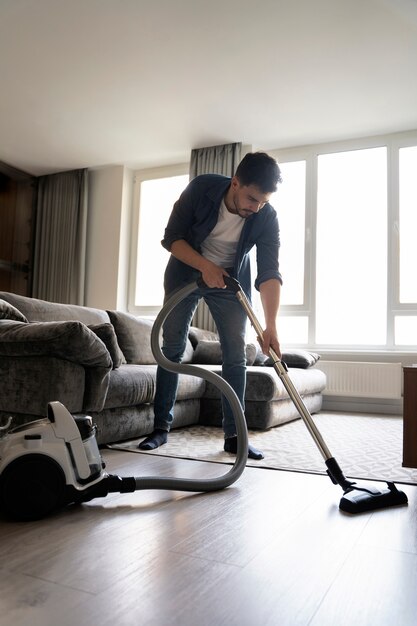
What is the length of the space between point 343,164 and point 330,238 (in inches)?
27.4

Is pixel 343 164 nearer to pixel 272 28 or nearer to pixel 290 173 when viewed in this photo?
pixel 290 173

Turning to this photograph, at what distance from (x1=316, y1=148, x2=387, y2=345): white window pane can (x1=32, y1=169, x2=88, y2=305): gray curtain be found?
249 centimetres

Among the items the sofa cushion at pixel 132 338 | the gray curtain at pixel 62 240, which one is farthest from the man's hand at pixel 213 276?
the gray curtain at pixel 62 240

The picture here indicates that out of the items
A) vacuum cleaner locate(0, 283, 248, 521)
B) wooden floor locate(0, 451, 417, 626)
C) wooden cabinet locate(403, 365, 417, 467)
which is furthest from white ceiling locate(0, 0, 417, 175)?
wooden floor locate(0, 451, 417, 626)

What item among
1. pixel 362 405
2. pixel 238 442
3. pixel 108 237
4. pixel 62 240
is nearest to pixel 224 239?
pixel 238 442

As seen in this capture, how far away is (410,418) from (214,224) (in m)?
1.01

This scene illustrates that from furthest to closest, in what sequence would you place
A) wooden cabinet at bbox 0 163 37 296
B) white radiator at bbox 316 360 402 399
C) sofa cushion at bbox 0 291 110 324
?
wooden cabinet at bbox 0 163 37 296 < white radiator at bbox 316 360 402 399 < sofa cushion at bbox 0 291 110 324

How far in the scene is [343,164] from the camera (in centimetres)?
471

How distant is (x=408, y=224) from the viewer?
14.4ft

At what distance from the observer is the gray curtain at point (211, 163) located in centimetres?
474

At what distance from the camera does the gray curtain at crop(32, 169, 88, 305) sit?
5.44 meters

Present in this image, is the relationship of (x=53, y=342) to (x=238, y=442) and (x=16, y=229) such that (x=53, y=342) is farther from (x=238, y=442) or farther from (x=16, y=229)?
(x=16, y=229)

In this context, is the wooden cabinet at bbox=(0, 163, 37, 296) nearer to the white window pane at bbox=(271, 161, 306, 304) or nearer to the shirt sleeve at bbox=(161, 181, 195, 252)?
the white window pane at bbox=(271, 161, 306, 304)

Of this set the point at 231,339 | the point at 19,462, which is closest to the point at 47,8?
the point at 231,339
